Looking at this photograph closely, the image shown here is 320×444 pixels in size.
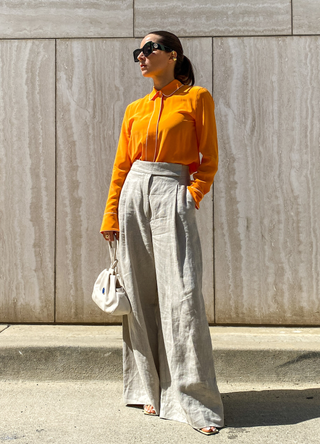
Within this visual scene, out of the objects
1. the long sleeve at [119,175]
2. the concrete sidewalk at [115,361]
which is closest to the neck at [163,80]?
the long sleeve at [119,175]

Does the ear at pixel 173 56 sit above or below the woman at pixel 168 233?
above

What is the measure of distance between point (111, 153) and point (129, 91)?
0.58m

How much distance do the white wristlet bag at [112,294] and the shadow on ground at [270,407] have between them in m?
0.93

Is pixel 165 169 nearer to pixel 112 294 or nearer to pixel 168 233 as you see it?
pixel 168 233

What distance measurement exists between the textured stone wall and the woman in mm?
1344

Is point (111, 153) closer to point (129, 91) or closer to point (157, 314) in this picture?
point (129, 91)

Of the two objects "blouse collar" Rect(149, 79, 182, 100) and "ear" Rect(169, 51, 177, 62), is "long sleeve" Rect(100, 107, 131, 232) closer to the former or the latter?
"blouse collar" Rect(149, 79, 182, 100)

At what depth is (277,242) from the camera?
4211 mm

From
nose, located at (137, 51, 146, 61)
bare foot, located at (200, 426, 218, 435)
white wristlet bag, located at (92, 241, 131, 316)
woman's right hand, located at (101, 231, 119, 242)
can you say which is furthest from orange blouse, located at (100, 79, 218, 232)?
bare foot, located at (200, 426, 218, 435)

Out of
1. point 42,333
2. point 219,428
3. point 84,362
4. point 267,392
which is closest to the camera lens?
point 219,428

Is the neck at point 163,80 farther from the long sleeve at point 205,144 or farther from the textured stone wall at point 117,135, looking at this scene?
the textured stone wall at point 117,135

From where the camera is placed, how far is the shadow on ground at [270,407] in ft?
9.23

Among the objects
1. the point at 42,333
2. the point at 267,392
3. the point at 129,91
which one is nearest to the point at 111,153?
the point at 129,91

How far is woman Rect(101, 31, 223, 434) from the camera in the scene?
2.72 meters
